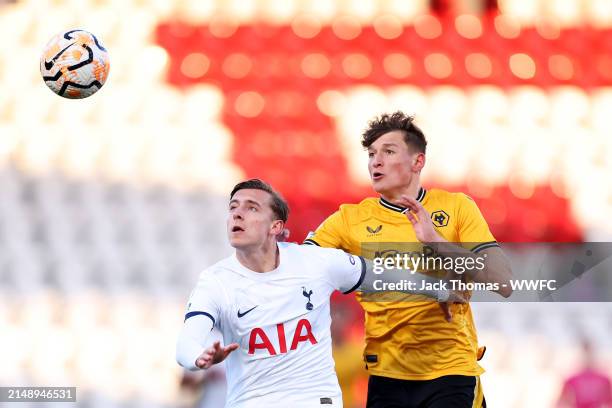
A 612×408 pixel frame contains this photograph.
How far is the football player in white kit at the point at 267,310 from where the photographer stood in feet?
15.4

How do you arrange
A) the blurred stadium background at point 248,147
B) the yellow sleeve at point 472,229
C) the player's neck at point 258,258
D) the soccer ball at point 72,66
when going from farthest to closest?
the blurred stadium background at point 248,147, the soccer ball at point 72,66, the yellow sleeve at point 472,229, the player's neck at point 258,258

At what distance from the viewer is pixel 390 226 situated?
531 centimetres

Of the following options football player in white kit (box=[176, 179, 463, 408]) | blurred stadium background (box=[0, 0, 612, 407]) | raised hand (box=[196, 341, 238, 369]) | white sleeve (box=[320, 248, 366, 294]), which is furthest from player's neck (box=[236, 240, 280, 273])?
blurred stadium background (box=[0, 0, 612, 407])

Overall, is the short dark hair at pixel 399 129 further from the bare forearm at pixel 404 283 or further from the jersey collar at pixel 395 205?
the bare forearm at pixel 404 283

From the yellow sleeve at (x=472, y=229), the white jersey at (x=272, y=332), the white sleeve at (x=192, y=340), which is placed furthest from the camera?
the yellow sleeve at (x=472, y=229)

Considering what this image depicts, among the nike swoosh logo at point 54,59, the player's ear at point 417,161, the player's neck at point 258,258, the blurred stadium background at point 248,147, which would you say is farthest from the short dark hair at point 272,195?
the blurred stadium background at point 248,147

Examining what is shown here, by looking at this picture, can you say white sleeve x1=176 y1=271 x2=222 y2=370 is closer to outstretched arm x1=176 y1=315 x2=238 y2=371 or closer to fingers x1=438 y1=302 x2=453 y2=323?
outstretched arm x1=176 y1=315 x2=238 y2=371

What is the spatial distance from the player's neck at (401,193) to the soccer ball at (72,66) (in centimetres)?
255

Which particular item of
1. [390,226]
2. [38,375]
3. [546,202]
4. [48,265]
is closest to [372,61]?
[546,202]

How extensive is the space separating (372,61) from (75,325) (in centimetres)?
430

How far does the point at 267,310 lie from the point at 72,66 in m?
2.87

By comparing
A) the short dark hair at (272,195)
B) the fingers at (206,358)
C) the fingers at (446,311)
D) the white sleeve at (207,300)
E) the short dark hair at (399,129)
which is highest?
the short dark hair at (399,129)

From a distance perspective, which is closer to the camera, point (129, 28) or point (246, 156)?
point (246, 156)

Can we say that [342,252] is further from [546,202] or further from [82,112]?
[82,112]
